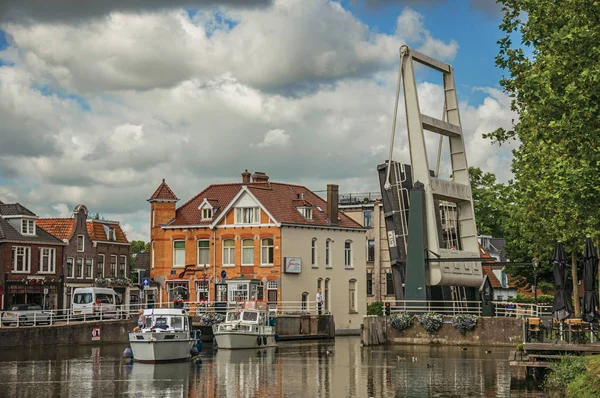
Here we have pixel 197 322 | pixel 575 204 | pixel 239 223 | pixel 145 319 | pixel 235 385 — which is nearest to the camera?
pixel 575 204

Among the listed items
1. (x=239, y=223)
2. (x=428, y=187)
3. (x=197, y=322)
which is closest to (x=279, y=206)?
(x=239, y=223)

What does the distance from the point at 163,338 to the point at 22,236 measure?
133 feet

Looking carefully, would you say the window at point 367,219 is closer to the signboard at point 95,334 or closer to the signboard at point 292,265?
the signboard at point 292,265

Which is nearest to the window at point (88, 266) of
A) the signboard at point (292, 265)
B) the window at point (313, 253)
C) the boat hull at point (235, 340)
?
the window at point (313, 253)

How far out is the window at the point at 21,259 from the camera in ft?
255

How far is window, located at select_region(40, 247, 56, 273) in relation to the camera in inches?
3174

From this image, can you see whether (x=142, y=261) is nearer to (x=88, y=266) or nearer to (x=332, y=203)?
(x=88, y=266)

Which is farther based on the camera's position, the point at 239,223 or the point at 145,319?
the point at 239,223

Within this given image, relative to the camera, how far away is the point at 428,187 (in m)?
51.8

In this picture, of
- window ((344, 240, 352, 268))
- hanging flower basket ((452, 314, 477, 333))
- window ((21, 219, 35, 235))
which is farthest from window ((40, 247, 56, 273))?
hanging flower basket ((452, 314, 477, 333))

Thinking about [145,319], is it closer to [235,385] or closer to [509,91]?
Result: [235,385]

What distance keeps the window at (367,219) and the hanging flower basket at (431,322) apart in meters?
35.8

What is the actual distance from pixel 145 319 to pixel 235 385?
40.4 feet

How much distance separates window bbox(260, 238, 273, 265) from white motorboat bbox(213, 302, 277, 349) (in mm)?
16385
